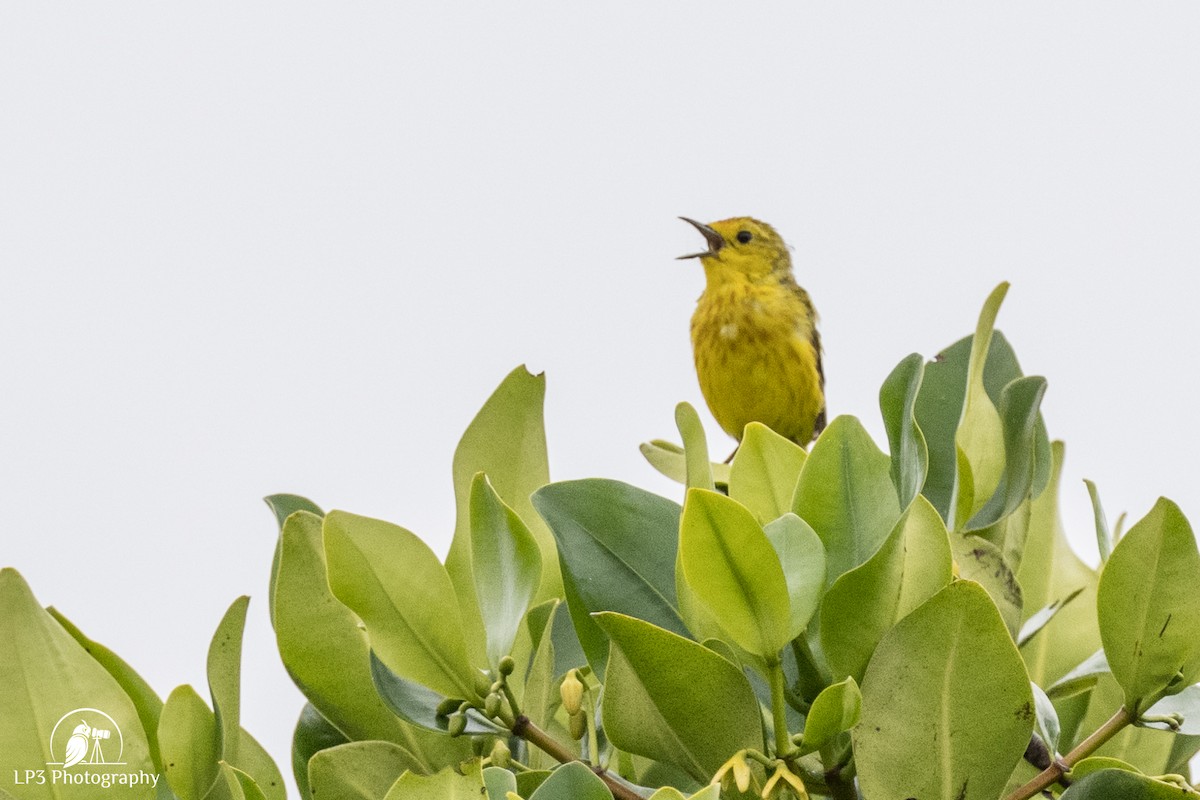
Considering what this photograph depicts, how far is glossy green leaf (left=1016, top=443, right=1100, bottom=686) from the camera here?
5.16ft

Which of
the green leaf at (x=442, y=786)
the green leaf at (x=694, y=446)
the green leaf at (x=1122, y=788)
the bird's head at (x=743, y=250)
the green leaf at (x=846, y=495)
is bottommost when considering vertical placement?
the green leaf at (x=1122, y=788)

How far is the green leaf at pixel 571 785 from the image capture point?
0.97 m

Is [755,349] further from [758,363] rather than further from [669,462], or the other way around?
[669,462]

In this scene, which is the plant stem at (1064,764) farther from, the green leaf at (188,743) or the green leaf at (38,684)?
the green leaf at (38,684)

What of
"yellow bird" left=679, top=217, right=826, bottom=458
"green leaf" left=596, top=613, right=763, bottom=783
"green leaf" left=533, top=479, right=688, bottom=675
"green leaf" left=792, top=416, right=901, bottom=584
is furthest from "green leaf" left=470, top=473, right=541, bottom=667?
"yellow bird" left=679, top=217, right=826, bottom=458

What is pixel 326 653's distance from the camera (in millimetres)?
1229

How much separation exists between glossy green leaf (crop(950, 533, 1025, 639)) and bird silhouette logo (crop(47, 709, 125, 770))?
85 centimetres

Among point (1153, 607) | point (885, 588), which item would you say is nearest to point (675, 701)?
→ point (885, 588)

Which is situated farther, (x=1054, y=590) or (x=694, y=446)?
(x=1054, y=590)

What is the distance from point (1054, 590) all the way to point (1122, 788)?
2.18ft

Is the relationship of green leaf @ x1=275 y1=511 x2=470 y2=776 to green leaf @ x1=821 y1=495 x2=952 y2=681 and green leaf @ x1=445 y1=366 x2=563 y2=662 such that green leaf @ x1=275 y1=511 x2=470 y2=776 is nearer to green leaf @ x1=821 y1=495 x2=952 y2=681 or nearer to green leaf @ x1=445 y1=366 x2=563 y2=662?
green leaf @ x1=445 y1=366 x2=563 y2=662

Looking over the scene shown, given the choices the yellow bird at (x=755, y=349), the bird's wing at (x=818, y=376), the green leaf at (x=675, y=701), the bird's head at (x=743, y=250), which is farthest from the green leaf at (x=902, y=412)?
the bird's head at (x=743, y=250)

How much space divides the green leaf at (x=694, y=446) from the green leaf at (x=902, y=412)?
0.19 metres

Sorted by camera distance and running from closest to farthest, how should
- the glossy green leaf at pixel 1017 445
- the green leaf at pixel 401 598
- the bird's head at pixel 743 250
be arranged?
the green leaf at pixel 401 598 < the glossy green leaf at pixel 1017 445 < the bird's head at pixel 743 250
